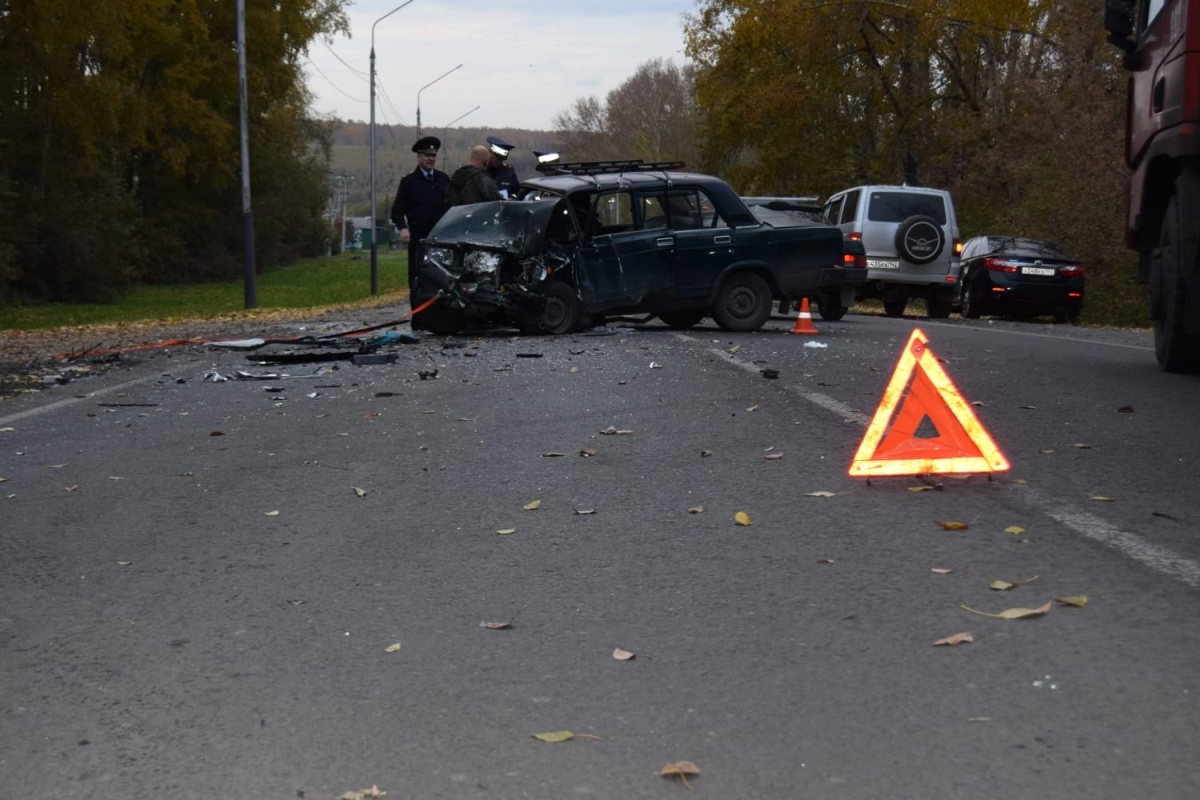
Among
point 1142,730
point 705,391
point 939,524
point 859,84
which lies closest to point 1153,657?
point 1142,730

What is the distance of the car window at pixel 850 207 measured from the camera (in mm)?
22452

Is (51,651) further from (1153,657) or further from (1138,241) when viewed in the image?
(1138,241)

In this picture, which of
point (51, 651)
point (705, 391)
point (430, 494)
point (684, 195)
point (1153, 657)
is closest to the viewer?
point (1153, 657)

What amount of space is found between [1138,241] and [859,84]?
29.7 m

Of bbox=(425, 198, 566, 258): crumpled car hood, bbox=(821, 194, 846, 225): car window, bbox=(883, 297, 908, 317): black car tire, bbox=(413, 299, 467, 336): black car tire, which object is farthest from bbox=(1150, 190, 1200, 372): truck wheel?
bbox=(883, 297, 908, 317): black car tire

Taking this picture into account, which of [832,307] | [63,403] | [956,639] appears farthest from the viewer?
[832,307]

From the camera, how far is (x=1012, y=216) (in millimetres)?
33781

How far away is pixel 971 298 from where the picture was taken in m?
23.5

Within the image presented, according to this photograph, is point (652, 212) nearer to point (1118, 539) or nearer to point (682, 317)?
point (682, 317)

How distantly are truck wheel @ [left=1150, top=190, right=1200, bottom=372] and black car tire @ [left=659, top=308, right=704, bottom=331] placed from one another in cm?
569

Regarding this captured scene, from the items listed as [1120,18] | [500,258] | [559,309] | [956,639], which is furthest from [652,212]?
[956,639]

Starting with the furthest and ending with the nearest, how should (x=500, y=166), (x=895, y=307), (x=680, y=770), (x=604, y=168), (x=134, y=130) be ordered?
(x=134, y=130) < (x=895, y=307) < (x=500, y=166) < (x=604, y=168) < (x=680, y=770)

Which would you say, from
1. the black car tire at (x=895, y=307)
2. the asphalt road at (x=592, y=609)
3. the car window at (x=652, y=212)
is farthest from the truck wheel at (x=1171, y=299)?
the black car tire at (x=895, y=307)

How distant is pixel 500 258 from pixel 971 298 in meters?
10.5
